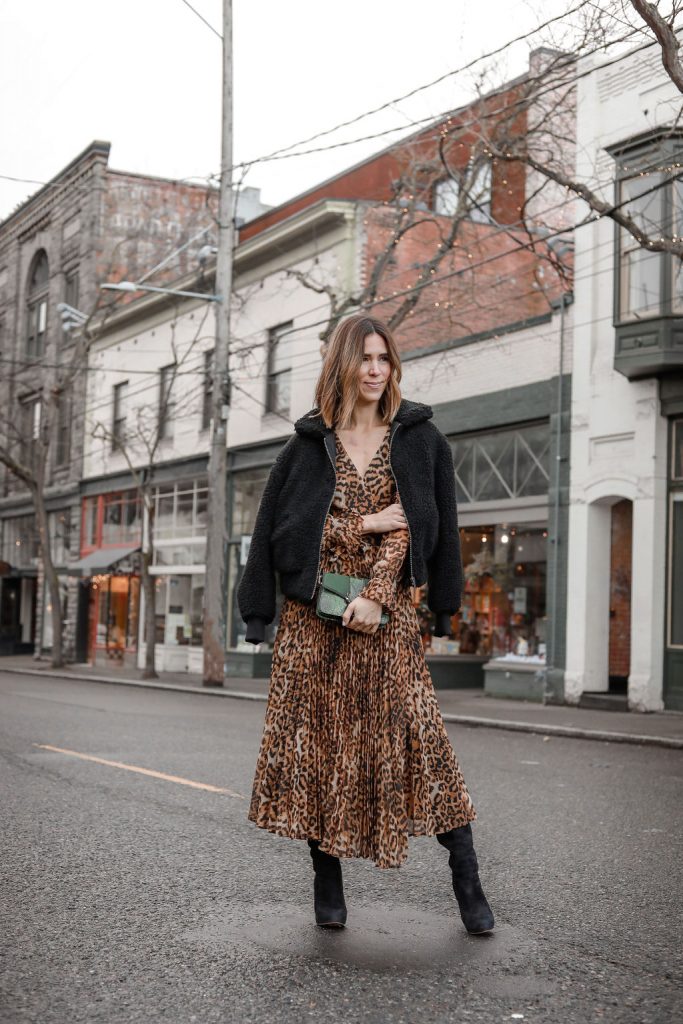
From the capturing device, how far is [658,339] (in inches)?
632

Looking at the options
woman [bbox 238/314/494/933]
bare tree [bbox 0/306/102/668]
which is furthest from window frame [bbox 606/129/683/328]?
bare tree [bbox 0/306/102/668]

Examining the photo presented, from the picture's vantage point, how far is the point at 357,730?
4.09m

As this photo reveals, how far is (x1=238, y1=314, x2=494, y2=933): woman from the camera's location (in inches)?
159

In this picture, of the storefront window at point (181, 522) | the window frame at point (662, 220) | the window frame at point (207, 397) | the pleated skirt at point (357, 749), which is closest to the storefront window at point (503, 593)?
the window frame at point (662, 220)

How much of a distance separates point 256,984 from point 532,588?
16.1 metres

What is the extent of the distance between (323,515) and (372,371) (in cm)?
55

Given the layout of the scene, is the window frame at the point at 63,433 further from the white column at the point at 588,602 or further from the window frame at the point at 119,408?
the white column at the point at 588,602

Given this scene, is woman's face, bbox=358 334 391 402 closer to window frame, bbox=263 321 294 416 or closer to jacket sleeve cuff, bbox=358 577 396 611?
jacket sleeve cuff, bbox=358 577 396 611

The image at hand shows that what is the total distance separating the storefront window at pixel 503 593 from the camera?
1916 centimetres

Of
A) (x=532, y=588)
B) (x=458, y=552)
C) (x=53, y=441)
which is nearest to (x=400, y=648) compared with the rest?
(x=458, y=552)

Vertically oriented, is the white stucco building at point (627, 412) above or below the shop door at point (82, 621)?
above

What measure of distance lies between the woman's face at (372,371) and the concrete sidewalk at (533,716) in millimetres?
9169

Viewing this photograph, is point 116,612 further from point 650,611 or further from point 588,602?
point 650,611

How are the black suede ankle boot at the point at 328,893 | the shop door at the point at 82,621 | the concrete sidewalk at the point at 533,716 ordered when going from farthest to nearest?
the shop door at the point at 82,621 < the concrete sidewalk at the point at 533,716 < the black suede ankle boot at the point at 328,893
